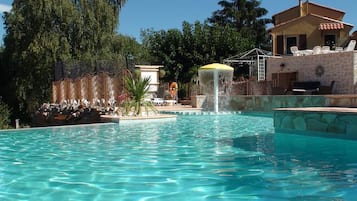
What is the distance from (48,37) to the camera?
2728cm

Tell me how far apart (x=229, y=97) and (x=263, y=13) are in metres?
27.8

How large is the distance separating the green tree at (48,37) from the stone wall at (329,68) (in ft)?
44.6

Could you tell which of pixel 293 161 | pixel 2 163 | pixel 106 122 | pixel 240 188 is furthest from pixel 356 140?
pixel 106 122

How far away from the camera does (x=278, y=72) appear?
20.5 m

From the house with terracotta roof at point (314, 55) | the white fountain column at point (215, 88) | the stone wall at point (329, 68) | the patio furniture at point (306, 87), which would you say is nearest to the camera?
the stone wall at point (329, 68)

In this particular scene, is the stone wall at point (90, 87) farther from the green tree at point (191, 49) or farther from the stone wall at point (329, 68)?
the green tree at point (191, 49)

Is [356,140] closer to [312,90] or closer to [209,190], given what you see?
[209,190]

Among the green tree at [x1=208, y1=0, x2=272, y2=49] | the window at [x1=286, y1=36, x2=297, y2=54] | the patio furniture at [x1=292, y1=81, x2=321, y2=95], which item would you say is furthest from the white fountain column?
the green tree at [x1=208, y1=0, x2=272, y2=49]

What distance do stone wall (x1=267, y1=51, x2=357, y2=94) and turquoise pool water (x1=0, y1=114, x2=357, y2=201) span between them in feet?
27.8

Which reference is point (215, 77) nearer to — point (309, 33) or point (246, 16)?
point (309, 33)

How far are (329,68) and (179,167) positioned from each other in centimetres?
1343

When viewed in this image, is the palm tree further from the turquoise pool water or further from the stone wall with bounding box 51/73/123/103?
the turquoise pool water

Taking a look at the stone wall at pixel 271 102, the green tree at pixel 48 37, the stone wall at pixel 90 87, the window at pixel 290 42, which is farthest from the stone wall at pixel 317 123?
the green tree at pixel 48 37

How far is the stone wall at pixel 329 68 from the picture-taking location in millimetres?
16719
